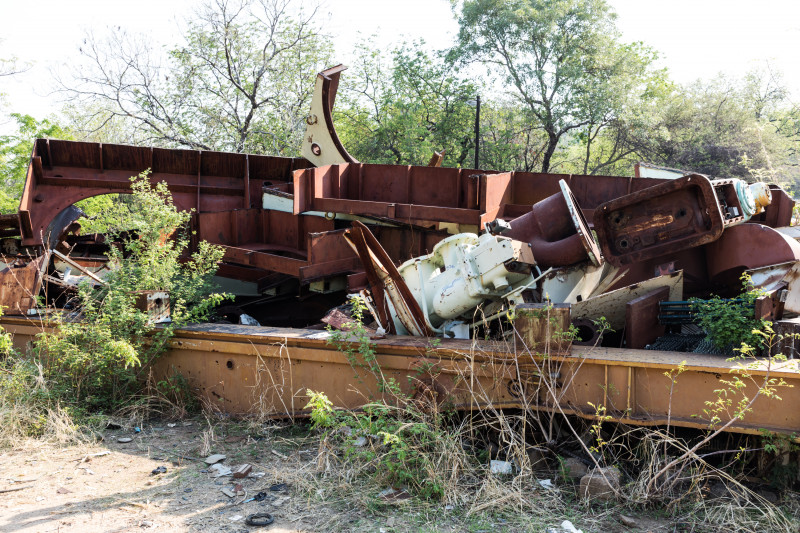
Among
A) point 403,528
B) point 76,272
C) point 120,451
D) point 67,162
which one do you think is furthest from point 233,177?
point 403,528

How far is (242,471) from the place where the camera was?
3.70m

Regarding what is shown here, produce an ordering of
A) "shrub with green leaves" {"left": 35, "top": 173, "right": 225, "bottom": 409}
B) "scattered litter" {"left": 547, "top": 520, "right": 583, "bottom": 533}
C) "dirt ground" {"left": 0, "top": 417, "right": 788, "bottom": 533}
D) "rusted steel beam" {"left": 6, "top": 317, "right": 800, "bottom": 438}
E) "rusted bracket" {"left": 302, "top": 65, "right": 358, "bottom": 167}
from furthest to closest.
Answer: "rusted bracket" {"left": 302, "top": 65, "right": 358, "bottom": 167} → "shrub with green leaves" {"left": 35, "top": 173, "right": 225, "bottom": 409} → "rusted steel beam" {"left": 6, "top": 317, "right": 800, "bottom": 438} → "dirt ground" {"left": 0, "top": 417, "right": 788, "bottom": 533} → "scattered litter" {"left": 547, "top": 520, "right": 583, "bottom": 533}

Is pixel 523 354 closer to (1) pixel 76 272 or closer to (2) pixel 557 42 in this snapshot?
(1) pixel 76 272

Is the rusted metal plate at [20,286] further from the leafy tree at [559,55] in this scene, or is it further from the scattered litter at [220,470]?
the leafy tree at [559,55]

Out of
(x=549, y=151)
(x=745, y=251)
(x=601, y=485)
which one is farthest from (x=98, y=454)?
(x=549, y=151)

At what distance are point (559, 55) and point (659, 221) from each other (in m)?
16.4

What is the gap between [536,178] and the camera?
6.37m

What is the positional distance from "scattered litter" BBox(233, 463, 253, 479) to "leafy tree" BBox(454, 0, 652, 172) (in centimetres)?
1567

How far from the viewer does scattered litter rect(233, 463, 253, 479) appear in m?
3.69

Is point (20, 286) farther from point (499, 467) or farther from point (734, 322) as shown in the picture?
point (734, 322)

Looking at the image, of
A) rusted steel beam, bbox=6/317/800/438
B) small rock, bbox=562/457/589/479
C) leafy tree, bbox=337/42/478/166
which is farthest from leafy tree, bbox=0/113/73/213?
small rock, bbox=562/457/589/479

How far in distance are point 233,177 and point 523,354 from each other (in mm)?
5146

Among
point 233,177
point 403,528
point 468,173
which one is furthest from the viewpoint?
point 233,177

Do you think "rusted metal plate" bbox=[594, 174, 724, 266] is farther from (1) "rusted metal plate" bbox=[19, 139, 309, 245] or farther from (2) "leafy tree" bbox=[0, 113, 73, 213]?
(2) "leafy tree" bbox=[0, 113, 73, 213]
